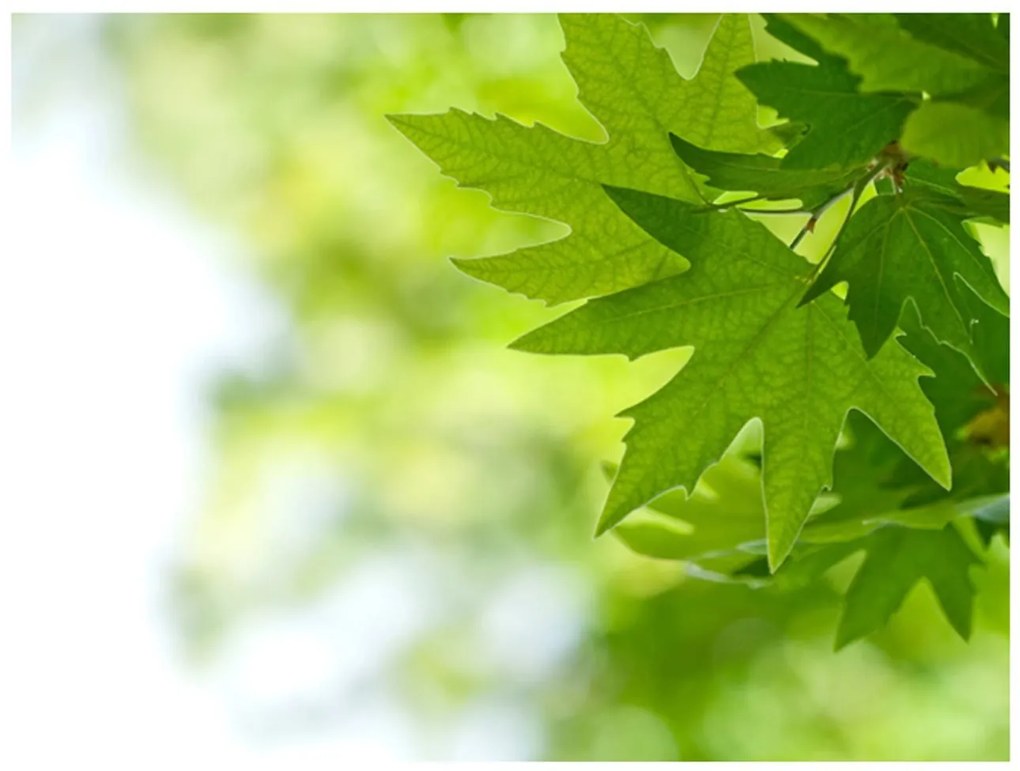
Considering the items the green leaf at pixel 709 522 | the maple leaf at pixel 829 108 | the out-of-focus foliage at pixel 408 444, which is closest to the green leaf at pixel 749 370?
the maple leaf at pixel 829 108

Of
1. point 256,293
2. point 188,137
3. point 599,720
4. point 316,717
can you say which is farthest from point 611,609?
point 188,137

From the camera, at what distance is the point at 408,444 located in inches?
203

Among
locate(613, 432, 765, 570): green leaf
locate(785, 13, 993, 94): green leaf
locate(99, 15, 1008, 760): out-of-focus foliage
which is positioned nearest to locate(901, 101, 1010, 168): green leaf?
locate(785, 13, 993, 94): green leaf

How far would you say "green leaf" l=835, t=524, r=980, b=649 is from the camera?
1045mm

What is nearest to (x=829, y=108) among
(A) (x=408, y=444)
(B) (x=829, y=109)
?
(B) (x=829, y=109)

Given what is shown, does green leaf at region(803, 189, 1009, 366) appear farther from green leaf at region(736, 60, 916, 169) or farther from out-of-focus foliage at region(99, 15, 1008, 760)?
out-of-focus foliage at region(99, 15, 1008, 760)

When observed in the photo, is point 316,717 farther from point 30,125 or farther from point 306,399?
point 30,125

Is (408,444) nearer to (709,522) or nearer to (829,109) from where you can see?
(709,522)

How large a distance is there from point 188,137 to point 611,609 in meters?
3.15

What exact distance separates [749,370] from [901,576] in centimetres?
41

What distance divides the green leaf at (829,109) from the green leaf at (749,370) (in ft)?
0.37

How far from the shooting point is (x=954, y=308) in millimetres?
696

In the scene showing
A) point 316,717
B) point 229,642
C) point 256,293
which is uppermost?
point 256,293

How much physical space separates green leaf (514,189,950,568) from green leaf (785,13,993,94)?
0.19 m
